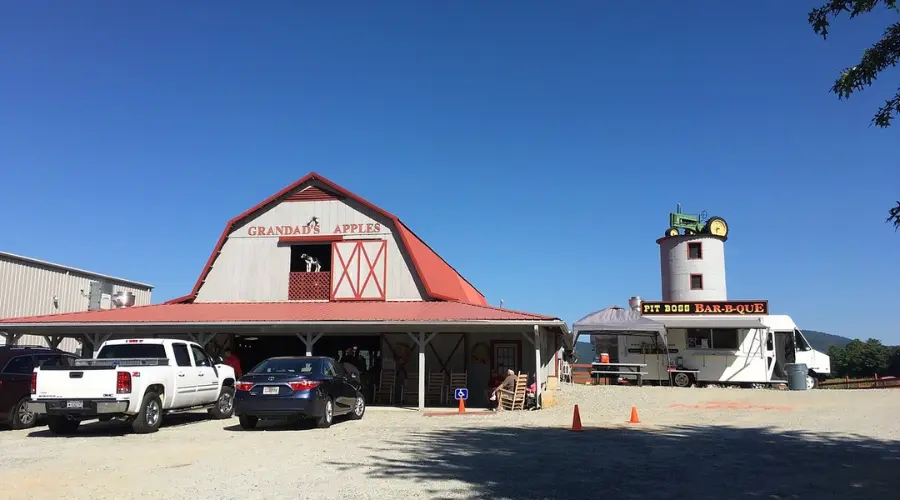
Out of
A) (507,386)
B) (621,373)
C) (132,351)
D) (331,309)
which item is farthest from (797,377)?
(132,351)

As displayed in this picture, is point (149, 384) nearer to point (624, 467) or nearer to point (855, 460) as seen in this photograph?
point (624, 467)

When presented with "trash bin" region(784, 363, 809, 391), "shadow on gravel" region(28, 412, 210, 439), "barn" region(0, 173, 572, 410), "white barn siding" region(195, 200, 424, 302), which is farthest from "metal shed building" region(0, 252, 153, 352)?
"trash bin" region(784, 363, 809, 391)

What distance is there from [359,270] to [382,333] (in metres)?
2.28

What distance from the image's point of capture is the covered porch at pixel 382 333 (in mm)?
18219

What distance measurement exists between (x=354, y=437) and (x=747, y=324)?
2119 cm

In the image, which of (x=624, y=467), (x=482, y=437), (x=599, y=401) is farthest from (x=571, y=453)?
(x=599, y=401)

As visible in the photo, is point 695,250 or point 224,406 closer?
point 224,406

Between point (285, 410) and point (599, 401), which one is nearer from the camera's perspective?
point (285, 410)

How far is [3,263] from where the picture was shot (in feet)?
84.5

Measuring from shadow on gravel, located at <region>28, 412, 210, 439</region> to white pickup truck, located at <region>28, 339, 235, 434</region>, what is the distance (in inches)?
10.8

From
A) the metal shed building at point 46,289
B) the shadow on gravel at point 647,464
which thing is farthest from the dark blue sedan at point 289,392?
the metal shed building at point 46,289

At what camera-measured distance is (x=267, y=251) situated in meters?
22.9

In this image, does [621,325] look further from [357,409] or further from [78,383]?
[78,383]

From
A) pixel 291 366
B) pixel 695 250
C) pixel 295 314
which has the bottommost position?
pixel 291 366
